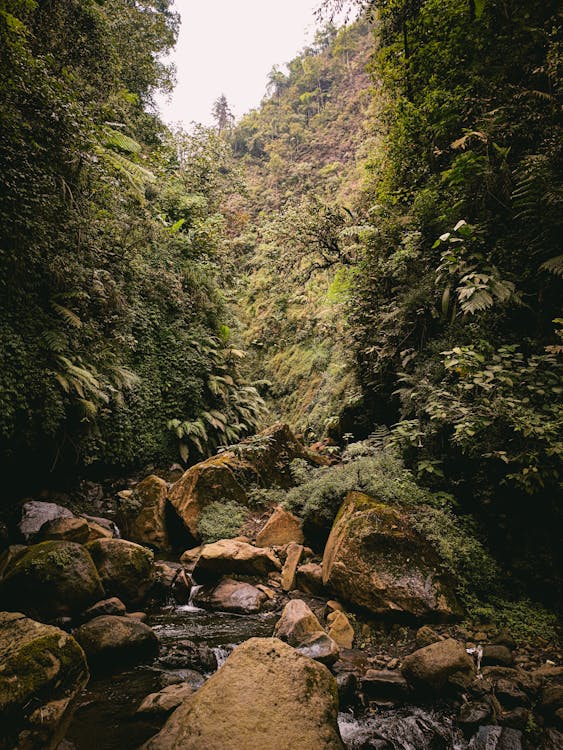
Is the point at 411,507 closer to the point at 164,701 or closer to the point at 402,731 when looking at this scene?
the point at 402,731

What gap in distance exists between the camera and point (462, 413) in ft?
14.6

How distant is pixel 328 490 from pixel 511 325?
344cm

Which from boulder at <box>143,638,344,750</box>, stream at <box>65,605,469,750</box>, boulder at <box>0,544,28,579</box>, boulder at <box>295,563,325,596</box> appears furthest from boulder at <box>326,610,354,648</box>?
boulder at <box>0,544,28,579</box>

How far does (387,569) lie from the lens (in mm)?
4188

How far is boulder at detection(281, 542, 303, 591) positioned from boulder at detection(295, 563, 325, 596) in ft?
0.29

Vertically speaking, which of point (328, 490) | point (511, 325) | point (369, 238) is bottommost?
point (328, 490)

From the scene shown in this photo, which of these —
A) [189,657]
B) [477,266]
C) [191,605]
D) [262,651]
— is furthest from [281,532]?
[477,266]

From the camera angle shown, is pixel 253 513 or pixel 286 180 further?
pixel 286 180

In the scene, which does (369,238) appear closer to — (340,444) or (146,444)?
(340,444)

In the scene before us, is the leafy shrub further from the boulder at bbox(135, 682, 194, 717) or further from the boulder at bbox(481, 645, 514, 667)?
the boulder at bbox(135, 682, 194, 717)

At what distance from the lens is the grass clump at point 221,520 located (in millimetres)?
6707

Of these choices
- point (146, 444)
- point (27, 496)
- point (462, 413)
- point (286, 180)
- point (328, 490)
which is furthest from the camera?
point (286, 180)

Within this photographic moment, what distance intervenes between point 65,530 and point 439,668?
194 inches

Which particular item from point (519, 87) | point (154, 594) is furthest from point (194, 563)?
point (519, 87)
